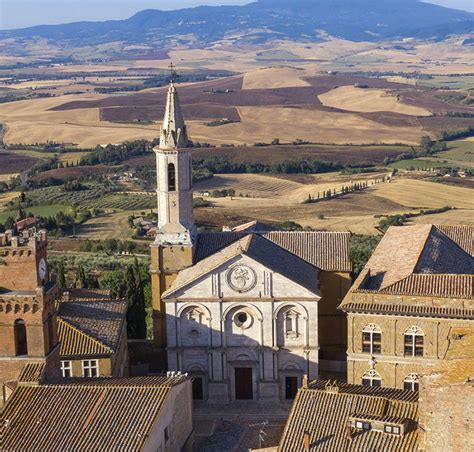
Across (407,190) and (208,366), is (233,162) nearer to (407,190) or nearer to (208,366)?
(407,190)

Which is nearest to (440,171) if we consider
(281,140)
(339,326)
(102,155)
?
(281,140)

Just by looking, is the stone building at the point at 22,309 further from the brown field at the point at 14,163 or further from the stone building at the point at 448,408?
the brown field at the point at 14,163

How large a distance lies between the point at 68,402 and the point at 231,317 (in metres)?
Result: 15.5

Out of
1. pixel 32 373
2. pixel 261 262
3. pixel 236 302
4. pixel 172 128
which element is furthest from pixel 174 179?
pixel 32 373

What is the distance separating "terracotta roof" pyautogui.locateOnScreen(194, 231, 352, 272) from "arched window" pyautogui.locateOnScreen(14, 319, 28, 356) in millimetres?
15261

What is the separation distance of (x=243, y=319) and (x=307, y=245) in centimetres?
696

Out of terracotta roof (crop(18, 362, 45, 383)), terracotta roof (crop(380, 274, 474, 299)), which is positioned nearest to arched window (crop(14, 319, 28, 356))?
terracotta roof (crop(18, 362, 45, 383))

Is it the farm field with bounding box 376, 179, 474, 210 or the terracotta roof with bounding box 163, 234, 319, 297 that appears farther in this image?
the farm field with bounding box 376, 179, 474, 210

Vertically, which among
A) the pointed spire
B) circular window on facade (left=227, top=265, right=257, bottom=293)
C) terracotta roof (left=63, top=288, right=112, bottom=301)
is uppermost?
the pointed spire

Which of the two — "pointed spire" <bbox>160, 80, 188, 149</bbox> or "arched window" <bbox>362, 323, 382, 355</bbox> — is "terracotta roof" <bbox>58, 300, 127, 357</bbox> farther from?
"arched window" <bbox>362, 323, 382, 355</bbox>

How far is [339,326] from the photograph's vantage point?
49312 millimetres

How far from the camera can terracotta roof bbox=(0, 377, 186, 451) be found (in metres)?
29.4

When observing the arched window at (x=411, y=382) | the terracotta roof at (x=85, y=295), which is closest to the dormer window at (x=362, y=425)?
the arched window at (x=411, y=382)

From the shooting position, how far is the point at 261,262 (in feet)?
146
